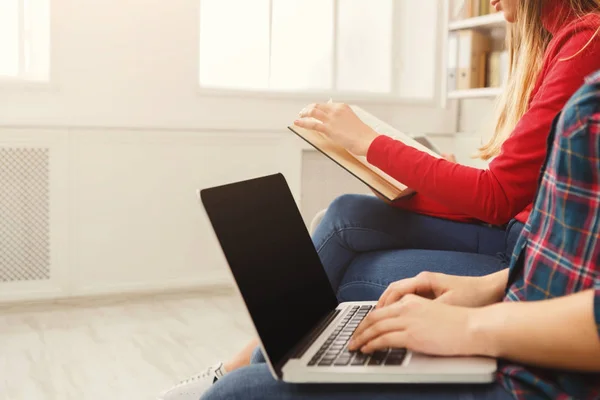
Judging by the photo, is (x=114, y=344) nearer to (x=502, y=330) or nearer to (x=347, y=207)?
(x=347, y=207)

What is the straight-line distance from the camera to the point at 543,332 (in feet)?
1.90

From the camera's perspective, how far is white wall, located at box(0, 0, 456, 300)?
2549mm

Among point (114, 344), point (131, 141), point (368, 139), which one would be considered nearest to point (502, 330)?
point (368, 139)

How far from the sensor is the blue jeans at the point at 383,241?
49.9 inches

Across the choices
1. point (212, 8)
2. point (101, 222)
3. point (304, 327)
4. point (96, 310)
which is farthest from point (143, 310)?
point (304, 327)

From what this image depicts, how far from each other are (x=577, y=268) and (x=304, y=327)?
0.33 meters

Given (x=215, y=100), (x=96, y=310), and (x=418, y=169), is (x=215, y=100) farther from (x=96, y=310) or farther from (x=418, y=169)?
(x=418, y=169)

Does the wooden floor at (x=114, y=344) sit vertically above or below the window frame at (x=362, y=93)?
below

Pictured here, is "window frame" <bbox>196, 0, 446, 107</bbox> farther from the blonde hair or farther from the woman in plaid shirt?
the woman in plaid shirt

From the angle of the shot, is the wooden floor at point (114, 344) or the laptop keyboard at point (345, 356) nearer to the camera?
the laptop keyboard at point (345, 356)

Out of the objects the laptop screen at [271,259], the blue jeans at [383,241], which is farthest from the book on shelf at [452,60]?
the laptop screen at [271,259]

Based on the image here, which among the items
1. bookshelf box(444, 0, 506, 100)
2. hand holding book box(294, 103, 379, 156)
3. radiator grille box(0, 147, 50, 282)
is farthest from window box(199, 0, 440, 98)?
hand holding book box(294, 103, 379, 156)

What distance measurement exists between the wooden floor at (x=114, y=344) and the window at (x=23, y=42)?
91cm

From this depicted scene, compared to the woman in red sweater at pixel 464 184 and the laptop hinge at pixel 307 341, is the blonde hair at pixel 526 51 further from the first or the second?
the laptop hinge at pixel 307 341
